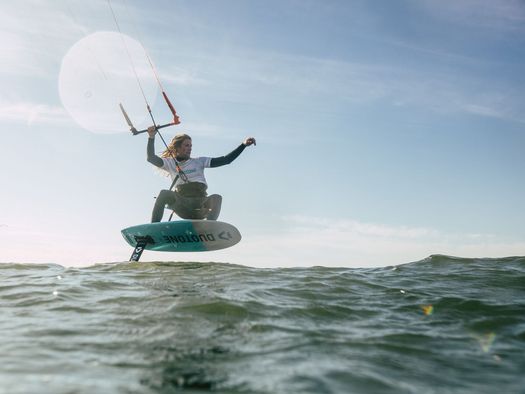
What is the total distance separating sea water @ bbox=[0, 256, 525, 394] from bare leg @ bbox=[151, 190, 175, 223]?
12.4ft

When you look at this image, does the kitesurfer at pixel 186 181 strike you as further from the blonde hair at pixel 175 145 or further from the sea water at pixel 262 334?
the sea water at pixel 262 334

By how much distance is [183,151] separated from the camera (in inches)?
451

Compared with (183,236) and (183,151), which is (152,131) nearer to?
(183,151)

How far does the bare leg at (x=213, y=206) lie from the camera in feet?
38.1

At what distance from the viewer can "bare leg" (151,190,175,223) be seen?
11.3 m

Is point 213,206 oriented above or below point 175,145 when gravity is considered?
below

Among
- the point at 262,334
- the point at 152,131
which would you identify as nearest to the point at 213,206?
the point at 152,131

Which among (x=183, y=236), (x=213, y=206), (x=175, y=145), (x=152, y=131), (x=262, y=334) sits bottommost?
(x=262, y=334)

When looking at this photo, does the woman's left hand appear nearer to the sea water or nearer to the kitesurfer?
the kitesurfer

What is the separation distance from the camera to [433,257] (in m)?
10.5

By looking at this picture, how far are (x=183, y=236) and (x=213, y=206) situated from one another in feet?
3.52

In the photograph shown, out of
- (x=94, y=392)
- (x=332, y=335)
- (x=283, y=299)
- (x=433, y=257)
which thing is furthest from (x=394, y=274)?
(x=94, y=392)

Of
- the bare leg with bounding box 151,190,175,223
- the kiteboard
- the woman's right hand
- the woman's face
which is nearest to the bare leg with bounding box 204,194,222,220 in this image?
the kiteboard

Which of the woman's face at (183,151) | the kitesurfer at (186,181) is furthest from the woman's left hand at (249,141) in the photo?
the woman's face at (183,151)
